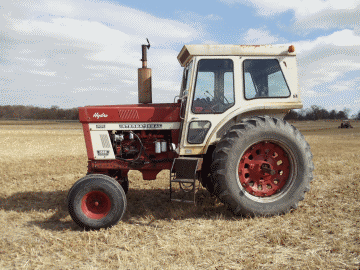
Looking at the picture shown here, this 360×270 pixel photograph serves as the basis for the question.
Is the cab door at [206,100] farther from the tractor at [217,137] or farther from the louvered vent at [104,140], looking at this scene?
the louvered vent at [104,140]

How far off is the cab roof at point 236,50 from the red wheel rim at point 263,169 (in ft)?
4.96

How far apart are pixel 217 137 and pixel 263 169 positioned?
910 millimetres

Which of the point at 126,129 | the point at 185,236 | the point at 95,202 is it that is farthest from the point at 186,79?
the point at 185,236

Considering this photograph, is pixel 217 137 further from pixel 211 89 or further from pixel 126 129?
pixel 126 129

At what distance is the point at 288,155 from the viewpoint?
4.86m

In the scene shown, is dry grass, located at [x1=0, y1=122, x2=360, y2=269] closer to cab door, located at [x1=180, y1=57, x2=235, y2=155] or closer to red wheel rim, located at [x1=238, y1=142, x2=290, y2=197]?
red wheel rim, located at [x1=238, y1=142, x2=290, y2=197]

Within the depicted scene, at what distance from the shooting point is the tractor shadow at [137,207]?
16.1 ft

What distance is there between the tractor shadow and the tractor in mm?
462

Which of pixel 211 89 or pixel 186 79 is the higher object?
pixel 186 79

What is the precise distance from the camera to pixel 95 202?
4629mm

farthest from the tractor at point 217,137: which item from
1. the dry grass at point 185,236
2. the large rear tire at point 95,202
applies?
the dry grass at point 185,236

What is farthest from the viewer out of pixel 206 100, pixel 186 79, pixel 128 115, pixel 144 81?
pixel 186 79

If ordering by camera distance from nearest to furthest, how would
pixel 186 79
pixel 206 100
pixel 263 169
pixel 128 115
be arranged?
pixel 263 169 → pixel 206 100 → pixel 128 115 → pixel 186 79

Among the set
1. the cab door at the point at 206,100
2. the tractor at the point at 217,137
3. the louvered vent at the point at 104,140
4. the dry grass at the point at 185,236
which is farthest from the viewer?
the louvered vent at the point at 104,140
